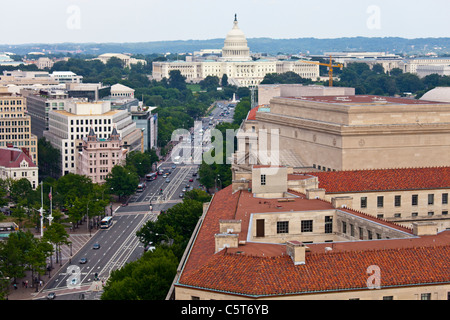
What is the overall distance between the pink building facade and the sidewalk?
→ 26073 millimetres

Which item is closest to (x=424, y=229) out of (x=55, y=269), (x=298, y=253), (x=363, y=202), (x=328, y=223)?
(x=328, y=223)

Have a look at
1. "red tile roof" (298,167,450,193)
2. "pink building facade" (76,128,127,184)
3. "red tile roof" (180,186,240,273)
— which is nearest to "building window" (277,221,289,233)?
"red tile roof" (180,186,240,273)

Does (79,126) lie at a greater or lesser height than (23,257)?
greater

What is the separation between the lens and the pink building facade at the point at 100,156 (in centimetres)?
14338

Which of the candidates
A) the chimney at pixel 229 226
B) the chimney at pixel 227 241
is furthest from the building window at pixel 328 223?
the chimney at pixel 227 241

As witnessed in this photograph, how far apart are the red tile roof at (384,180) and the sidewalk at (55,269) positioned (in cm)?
2610

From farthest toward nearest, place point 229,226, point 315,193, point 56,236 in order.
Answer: point 56,236
point 315,193
point 229,226

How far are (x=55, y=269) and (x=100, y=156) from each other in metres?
52.4

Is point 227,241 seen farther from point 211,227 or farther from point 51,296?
point 51,296

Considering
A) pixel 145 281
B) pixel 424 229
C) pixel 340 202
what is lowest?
pixel 145 281

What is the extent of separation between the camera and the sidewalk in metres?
83.9

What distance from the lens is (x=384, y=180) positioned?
79375mm

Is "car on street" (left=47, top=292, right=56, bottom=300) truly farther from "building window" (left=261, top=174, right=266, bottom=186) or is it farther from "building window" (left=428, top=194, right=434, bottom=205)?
"building window" (left=428, top=194, right=434, bottom=205)
